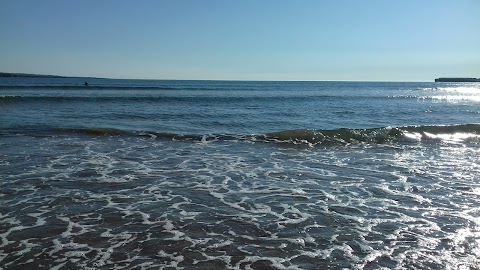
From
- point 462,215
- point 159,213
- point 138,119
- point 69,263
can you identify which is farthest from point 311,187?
point 138,119

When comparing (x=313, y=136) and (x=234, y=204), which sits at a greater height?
(x=313, y=136)

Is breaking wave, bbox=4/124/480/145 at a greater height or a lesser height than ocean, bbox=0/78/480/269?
greater

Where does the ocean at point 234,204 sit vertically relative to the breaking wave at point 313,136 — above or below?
below

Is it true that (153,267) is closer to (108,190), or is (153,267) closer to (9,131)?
A: (108,190)

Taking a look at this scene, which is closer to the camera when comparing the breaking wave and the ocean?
the ocean

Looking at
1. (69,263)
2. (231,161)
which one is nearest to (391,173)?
(231,161)

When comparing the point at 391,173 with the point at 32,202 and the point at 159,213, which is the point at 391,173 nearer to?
the point at 159,213

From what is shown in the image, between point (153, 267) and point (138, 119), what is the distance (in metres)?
18.8

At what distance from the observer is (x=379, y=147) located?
15195 mm

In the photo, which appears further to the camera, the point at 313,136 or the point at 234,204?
the point at 313,136

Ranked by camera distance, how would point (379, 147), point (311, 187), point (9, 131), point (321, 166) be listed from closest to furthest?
point (311, 187)
point (321, 166)
point (379, 147)
point (9, 131)

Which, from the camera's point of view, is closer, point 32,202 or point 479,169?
point 32,202

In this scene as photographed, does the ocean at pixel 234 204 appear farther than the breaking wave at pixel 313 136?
No

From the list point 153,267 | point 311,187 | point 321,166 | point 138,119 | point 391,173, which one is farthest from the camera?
point 138,119
